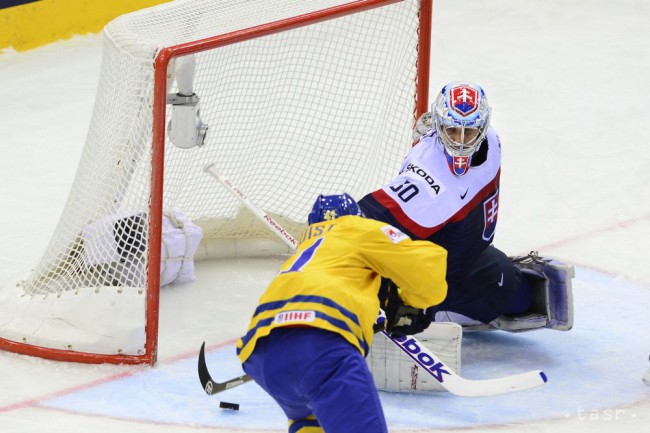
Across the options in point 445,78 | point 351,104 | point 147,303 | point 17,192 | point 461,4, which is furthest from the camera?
point 461,4

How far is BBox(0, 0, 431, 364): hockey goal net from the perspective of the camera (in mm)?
4219

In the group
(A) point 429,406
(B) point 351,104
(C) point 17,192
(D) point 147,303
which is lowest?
(A) point 429,406

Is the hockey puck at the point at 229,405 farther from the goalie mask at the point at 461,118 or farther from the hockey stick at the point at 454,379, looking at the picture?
the goalie mask at the point at 461,118

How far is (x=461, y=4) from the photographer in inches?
334

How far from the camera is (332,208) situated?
331 cm

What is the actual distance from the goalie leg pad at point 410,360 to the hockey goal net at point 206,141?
0.68 m

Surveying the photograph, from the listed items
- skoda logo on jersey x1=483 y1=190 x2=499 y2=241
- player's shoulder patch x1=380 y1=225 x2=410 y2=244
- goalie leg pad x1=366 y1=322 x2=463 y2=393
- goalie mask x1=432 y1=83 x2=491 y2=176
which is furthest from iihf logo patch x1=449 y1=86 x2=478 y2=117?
player's shoulder patch x1=380 y1=225 x2=410 y2=244

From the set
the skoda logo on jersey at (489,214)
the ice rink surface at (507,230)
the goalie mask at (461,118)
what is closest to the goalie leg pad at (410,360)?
the ice rink surface at (507,230)

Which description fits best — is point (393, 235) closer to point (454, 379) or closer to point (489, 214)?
point (454, 379)

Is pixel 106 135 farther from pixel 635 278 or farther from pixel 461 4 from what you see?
pixel 461 4

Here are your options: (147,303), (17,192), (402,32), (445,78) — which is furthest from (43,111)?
(147,303)

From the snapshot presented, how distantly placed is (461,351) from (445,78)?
10.4ft

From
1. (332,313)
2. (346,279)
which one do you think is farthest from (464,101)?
(332,313)

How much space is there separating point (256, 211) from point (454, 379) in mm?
1269
